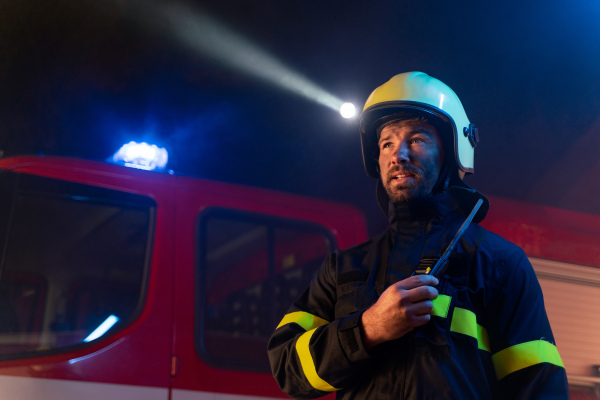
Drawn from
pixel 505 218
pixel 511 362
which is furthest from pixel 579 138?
pixel 511 362

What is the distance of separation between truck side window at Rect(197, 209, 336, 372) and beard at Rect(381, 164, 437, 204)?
4.99 ft

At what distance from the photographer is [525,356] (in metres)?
1.35

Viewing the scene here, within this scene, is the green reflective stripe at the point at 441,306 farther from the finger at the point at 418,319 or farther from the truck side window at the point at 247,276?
the truck side window at the point at 247,276

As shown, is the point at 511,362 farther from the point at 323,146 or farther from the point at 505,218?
the point at 323,146

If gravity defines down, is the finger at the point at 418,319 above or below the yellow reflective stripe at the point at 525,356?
above

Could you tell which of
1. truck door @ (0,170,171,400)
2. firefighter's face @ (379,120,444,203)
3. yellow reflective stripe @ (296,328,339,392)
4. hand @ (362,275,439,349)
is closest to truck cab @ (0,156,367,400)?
truck door @ (0,170,171,400)

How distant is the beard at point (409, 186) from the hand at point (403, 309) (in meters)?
0.41

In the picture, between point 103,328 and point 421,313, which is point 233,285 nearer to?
point 103,328

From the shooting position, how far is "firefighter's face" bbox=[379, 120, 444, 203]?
1.65 meters

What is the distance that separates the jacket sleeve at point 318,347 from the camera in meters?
1.34

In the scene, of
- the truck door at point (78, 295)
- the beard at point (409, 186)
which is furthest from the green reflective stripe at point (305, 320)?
the truck door at point (78, 295)

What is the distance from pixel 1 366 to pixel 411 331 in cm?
181

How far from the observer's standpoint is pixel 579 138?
551 centimetres

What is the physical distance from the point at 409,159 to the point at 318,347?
25.8 inches
